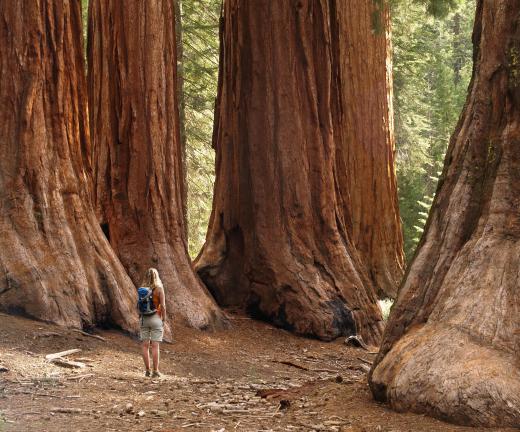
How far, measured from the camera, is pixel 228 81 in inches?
607

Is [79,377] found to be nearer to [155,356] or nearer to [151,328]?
[155,356]

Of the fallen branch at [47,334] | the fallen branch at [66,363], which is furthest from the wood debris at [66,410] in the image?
the fallen branch at [47,334]

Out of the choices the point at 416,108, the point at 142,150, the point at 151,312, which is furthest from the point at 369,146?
the point at 416,108

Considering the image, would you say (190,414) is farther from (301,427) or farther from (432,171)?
(432,171)

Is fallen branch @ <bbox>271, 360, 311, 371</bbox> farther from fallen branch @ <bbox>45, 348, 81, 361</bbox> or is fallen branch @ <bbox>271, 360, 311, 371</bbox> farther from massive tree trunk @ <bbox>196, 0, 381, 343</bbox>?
fallen branch @ <bbox>45, 348, 81, 361</bbox>

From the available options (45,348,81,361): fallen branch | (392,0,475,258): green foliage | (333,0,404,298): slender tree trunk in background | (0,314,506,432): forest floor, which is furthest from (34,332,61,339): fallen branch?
(392,0,475,258): green foliage

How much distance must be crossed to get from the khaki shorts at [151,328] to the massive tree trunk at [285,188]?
4.62 m

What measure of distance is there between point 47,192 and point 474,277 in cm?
553

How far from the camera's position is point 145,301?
9.50 m

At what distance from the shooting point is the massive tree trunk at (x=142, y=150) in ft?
42.3

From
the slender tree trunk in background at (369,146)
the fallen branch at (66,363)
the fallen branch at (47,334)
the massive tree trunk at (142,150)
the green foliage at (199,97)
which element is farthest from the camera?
the green foliage at (199,97)

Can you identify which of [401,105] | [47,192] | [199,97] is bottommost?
[47,192]

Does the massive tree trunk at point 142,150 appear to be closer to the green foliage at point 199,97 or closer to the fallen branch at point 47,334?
the fallen branch at point 47,334

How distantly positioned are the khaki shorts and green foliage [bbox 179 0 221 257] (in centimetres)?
1405
